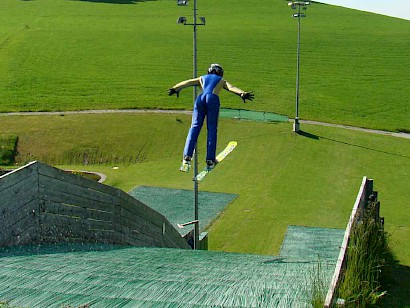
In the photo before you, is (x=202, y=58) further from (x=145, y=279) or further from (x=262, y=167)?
(x=145, y=279)

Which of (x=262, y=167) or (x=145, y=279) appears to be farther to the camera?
(x=262, y=167)

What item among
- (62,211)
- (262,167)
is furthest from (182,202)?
(62,211)

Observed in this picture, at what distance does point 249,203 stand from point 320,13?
55.8 meters

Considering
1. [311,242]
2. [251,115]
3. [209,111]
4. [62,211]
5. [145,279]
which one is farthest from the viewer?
[251,115]

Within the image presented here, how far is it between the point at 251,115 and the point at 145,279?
2869cm

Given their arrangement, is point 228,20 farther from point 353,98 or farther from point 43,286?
point 43,286

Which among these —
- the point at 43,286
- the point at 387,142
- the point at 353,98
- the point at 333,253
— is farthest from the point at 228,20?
the point at 43,286

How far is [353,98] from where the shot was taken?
43594mm

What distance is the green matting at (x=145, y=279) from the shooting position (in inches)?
261

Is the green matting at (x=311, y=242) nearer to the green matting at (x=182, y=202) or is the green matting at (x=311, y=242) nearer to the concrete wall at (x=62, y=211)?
the green matting at (x=182, y=202)

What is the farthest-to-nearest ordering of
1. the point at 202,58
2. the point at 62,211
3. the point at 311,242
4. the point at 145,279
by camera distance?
the point at 202,58 → the point at 311,242 → the point at 62,211 → the point at 145,279

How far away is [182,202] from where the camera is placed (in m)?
22.9

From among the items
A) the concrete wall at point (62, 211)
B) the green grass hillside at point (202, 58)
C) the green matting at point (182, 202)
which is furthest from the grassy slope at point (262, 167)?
the concrete wall at point (62, 211)

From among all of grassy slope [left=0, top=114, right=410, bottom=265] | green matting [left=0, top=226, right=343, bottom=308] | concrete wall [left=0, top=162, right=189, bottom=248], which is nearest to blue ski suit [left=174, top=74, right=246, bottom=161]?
concrete wall [left=0, top=162, right=189, bottom=248]
